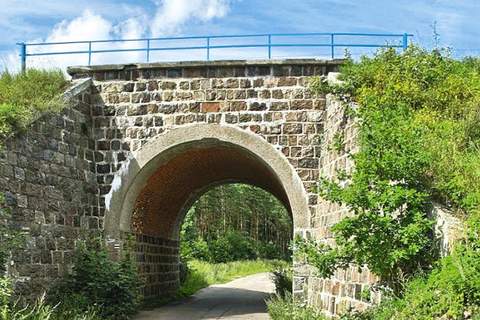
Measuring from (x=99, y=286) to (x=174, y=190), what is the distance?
5178 mm

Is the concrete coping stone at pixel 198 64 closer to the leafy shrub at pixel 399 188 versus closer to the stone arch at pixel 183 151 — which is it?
the stone arch at pixel 183 151

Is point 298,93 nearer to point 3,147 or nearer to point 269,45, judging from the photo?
point 269,45

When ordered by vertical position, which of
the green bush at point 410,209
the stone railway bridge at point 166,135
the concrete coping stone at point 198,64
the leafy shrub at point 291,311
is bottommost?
the leafy shrub at point 291,311

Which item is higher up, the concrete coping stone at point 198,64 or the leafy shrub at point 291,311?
the concrete coping stone at point 198,64

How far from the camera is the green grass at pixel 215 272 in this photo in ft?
71.1

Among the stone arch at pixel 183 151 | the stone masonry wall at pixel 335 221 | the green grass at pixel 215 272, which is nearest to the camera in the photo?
the stone masonry wall at pixel 335 221

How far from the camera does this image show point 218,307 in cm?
1619

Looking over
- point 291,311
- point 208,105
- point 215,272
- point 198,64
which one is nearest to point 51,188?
point 208,105

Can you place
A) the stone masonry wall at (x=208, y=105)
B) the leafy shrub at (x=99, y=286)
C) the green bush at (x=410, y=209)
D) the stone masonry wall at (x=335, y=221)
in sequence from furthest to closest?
the stone masonry wall at (x=208, y=105) → the leafy shrub at (x=99, y=286) → the stone masonry wall at (x=335, y=221) → the green bush at (x=410, y=209)

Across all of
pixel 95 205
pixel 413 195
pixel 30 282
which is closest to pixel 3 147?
pixel 30 282

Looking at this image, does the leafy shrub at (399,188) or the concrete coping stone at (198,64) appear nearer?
the leafy shrub at (399,188)

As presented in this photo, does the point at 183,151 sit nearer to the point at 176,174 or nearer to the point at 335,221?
the point at 176,174

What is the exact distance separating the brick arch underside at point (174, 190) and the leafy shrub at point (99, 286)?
195 centimetres

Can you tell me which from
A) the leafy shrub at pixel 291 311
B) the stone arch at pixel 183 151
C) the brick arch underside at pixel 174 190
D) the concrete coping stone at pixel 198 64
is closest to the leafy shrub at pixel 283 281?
the brick arch underside at pixel 174 190
